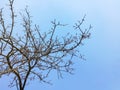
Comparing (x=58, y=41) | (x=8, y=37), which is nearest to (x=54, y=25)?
(x=58, y=41)

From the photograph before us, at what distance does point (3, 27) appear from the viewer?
444 inches

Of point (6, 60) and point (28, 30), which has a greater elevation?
point (28, 30)

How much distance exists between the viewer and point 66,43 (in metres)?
11.4

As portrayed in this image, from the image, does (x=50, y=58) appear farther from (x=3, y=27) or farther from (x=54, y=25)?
(x=3, y=27)

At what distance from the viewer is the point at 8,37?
11.1m

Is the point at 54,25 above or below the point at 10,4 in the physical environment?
below

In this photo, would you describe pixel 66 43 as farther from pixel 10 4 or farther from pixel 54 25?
pixel 10 4

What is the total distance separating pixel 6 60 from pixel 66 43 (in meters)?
1.93

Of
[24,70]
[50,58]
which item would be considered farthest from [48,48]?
[24,70]

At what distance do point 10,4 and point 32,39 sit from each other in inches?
50.5

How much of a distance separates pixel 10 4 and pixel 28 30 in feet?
3.16

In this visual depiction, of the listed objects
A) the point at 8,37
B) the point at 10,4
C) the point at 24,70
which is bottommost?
the point at 24,70

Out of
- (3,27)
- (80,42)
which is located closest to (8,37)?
(3,27)

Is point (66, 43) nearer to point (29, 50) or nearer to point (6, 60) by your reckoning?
point (29, 50)
